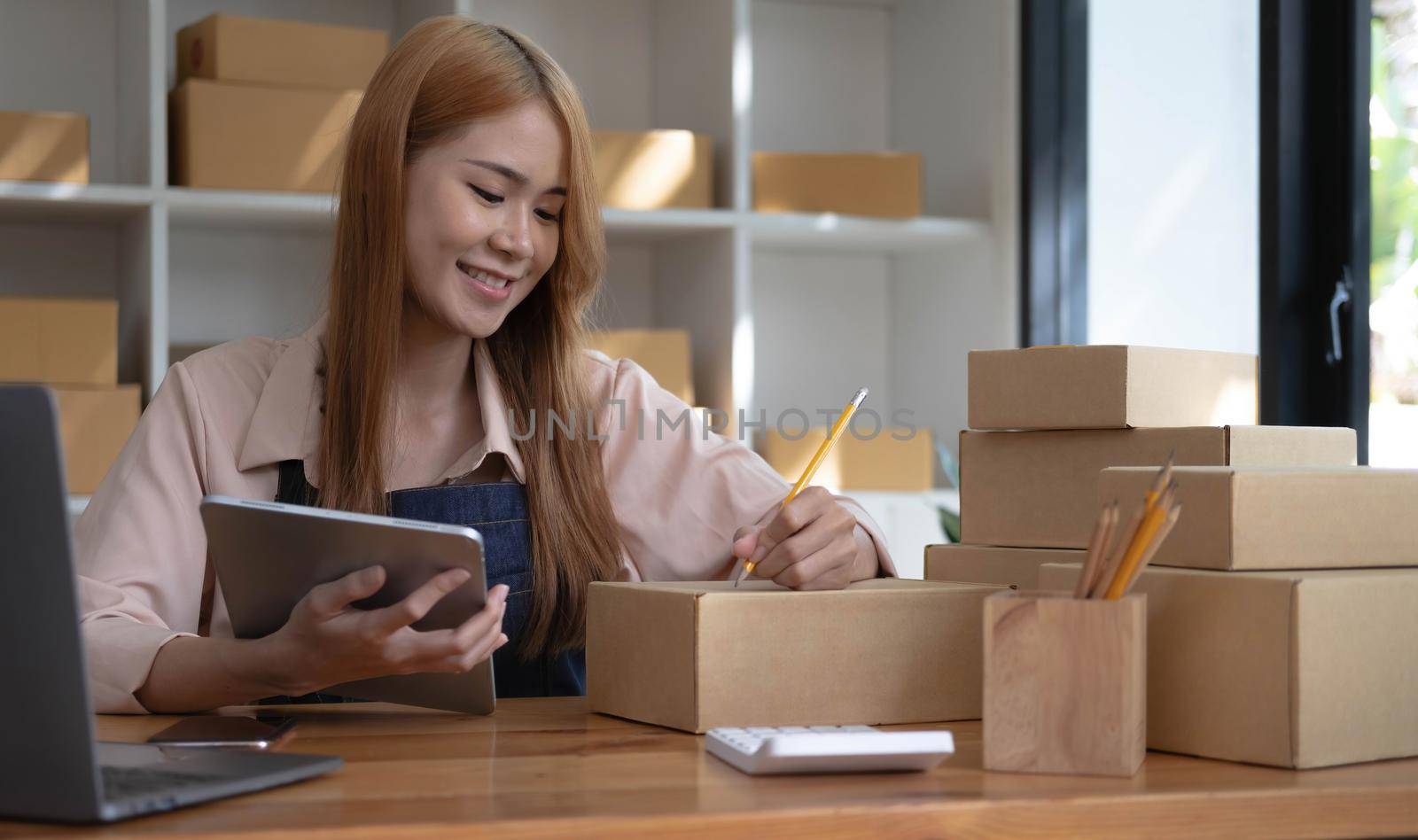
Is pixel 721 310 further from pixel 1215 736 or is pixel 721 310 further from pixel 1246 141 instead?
pixel 1215 736

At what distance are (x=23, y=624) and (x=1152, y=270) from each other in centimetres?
235

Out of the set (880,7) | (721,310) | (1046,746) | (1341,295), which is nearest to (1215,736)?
(1046,746)

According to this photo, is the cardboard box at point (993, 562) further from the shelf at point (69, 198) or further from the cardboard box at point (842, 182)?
the shelf at point (69, 198)

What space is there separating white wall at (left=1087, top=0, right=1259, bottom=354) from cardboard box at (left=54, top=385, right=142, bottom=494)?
1.73 m

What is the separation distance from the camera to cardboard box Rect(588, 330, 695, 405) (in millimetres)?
Answer: 2574

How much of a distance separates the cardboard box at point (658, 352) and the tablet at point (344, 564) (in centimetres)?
149

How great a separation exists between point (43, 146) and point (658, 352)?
3.53 ft

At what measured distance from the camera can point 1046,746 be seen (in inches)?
33.3

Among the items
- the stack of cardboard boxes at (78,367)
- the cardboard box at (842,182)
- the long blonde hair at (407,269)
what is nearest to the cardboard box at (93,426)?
the stack of cardboard boxes at (78,367)

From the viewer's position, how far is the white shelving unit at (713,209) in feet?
8.26

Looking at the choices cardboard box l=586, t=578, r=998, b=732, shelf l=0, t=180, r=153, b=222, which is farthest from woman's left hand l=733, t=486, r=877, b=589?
shelf l=0, t=180, r=153, b=222

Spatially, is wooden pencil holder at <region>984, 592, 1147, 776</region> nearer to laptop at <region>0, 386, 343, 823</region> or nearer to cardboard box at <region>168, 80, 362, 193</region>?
laptop at <region>0, 386, 343, 823</region>

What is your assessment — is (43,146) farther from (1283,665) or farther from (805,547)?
(1283,665)

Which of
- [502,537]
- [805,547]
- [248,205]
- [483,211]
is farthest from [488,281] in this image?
[248,205]
